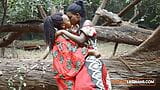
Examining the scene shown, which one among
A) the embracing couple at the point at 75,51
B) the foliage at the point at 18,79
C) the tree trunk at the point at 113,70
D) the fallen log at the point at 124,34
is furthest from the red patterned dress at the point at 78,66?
the fallen log at the point at 124,34

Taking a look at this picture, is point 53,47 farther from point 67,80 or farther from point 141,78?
point 141,78

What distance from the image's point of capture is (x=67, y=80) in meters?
3.12

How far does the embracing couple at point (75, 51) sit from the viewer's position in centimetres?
296

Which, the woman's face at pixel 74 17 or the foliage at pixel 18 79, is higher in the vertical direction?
the woman's face at pixel 74 17

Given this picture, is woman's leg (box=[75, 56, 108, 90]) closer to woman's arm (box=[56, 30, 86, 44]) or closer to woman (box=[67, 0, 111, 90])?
woman (box=[67, 0, 111, 90])

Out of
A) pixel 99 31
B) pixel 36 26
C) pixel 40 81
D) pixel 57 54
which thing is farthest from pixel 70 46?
pixel 36 26

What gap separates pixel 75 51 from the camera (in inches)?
120

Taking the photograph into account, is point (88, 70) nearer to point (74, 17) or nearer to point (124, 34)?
point (74, 17)

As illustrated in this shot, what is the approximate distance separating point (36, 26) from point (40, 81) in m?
1.60

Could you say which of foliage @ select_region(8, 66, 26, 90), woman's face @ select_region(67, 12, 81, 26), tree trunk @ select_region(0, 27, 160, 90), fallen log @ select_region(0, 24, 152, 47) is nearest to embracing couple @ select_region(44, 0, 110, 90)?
woman's face @ select_region(67, 12, 81, 26)

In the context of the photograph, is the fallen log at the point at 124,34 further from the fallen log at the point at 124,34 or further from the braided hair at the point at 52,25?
the braided hair at the point at 52,25

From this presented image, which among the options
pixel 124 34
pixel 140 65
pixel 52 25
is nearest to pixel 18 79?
pixel 52 25

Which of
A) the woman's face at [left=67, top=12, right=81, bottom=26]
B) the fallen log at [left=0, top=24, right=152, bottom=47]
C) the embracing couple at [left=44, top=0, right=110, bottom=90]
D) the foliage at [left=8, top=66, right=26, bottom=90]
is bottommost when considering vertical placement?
the foliage at [left=8, top=66, right=26, bottom=90]

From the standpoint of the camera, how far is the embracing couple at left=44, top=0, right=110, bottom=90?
296 cm
